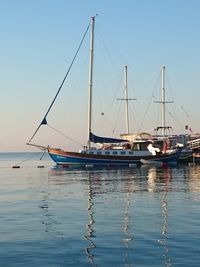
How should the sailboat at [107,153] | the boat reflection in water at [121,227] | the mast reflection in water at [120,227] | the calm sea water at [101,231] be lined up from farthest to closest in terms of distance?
1. the sailboat at [107,153]
2. the boat reflection in water at [121,227]
3. the mast reflection in water at [120,227]
4. the calm sea water at [101,231]

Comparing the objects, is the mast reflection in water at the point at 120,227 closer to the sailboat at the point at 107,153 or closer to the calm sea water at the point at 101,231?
the calm sea water at the point at 101,231

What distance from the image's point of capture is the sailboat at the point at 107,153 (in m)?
81.2

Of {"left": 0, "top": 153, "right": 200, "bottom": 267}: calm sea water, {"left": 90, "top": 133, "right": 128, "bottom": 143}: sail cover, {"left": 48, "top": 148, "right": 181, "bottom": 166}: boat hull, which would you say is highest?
{"left": 90, "top": 133, "right": 128, "bottom": 143}: sail cover

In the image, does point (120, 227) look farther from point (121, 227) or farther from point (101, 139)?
point (101, 139)

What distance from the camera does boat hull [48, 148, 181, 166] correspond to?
81.2m

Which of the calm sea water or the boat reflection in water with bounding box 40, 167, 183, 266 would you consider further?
the boat reflection in water with bounding box 40, 167, 183, 266

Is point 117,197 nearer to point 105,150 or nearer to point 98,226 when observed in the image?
point 98,226

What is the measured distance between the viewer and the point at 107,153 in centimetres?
8256

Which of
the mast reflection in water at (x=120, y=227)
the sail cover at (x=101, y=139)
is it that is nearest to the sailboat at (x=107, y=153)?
the sail cover at (x=101, y=139)

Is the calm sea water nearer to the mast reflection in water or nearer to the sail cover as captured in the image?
the mast reflection in water

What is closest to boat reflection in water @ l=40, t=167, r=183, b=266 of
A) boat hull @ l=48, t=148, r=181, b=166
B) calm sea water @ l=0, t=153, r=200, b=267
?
calm sea water @ l=0, t=153, r=200, b=267

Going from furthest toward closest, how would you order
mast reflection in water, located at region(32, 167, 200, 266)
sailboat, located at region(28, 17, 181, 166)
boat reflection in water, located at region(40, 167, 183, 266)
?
sailboat, located at region(28, 17, 181, 166) < boat reflection in water, located at region(40, 167, 183, 266) < mast reflection in water, located at region(32, 167, 200, 266)

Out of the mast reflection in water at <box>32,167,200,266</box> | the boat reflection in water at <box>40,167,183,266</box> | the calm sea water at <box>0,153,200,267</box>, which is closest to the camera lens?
the calm sea water at <box>0,153,200,267</box>

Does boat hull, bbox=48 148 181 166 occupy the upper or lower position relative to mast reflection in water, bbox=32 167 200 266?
upper
